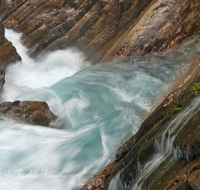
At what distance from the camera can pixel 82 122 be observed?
907 centimetres

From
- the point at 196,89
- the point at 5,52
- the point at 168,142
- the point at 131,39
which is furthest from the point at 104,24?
the point at 168,142

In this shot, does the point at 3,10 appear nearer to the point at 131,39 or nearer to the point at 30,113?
the point at 131,39

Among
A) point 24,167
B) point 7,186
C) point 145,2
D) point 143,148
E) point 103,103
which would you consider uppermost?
point 145,2

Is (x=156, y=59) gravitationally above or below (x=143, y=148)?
above

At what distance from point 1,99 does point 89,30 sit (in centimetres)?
917

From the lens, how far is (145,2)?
51.2ft

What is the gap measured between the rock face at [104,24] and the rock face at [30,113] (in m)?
6.77

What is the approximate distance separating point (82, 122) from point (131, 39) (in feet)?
23.4

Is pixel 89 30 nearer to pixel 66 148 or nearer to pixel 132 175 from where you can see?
pixel 66 148

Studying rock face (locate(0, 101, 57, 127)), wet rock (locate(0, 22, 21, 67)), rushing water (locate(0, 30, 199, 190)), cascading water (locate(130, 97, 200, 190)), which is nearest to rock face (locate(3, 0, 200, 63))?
rushing water (locate(0, 30, 199, 190))

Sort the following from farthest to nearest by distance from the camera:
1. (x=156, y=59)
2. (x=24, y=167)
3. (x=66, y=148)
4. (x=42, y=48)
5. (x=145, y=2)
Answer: (x=42, y=48) < (x=145, y=2) < (x=156, y=59) < (x=66, y=148) < (x=24, y=167)

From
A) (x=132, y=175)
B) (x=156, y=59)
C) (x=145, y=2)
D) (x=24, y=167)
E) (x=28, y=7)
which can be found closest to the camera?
(x=132, y=175)

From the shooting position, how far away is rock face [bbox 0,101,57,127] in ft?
28.7

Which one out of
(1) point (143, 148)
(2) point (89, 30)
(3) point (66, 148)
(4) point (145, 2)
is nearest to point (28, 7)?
(2) point (89, 30)
